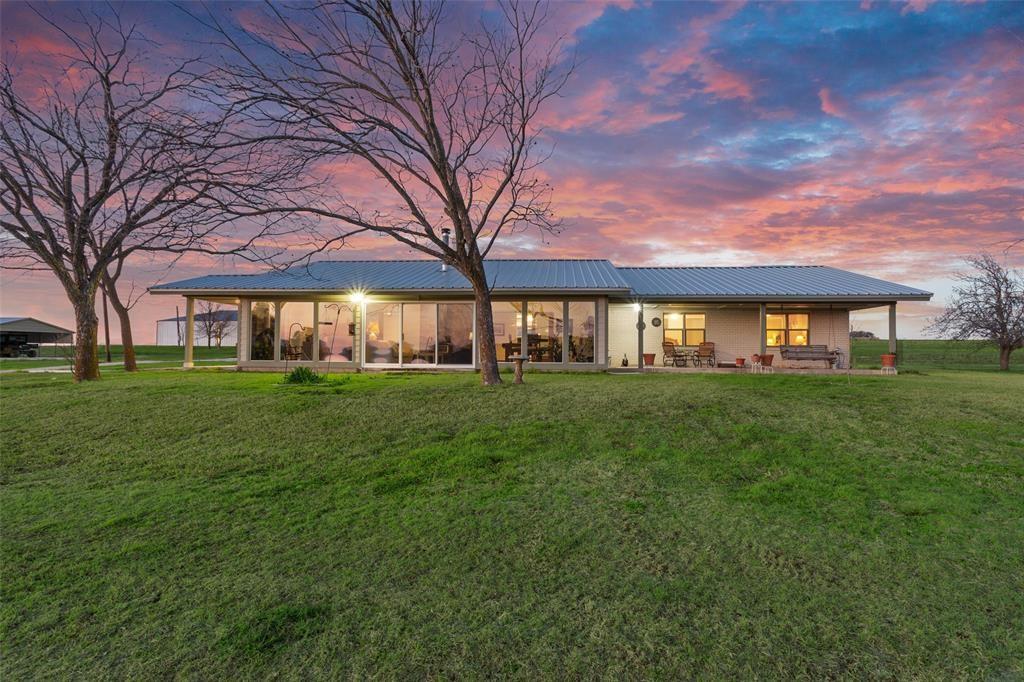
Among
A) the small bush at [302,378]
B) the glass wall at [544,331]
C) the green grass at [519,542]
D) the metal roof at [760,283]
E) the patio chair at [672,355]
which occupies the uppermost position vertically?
the metal roof at [760,283]

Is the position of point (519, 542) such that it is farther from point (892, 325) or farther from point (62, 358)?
point (62, 358)

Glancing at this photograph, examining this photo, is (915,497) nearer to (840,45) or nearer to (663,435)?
(663,435)

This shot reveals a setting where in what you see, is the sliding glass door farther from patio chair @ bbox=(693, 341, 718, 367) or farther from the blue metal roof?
patio chair @ bbox=(693, 341, 718, 367)

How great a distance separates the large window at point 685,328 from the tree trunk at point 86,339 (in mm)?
19040

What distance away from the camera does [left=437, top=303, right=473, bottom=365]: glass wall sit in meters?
Result: 17.8

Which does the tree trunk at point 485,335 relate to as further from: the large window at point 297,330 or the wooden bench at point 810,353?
the wooden bench at point 810,353

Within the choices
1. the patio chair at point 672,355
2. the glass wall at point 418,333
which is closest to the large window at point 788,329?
the patio chair at point 672,355

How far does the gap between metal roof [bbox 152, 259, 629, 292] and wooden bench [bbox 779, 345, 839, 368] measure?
6305 millimetres

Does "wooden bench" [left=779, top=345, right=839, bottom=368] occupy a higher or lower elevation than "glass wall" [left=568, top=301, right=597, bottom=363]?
lower

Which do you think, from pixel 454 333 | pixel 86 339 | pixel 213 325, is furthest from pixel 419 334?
pixel 213 325

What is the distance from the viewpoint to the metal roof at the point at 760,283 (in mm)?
17172

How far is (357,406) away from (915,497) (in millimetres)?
7516

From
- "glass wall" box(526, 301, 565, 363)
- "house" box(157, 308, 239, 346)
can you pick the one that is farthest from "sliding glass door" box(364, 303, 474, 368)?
"house" box(157, 308, 239, 346)

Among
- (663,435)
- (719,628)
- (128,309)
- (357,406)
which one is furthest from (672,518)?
(128,309)
